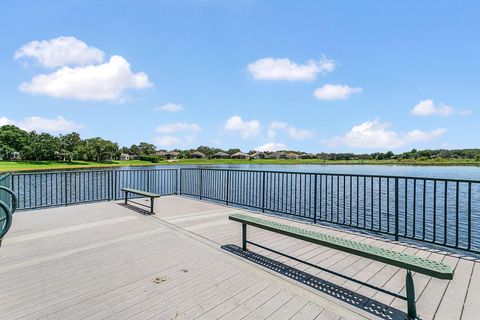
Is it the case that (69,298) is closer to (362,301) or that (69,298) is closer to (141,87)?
(362,301)

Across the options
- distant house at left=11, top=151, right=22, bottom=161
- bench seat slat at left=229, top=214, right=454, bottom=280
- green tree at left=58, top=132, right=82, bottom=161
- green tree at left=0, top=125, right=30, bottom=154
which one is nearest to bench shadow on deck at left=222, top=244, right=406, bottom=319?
bench seat slat at left=229, top=214, right=454, bottom=280

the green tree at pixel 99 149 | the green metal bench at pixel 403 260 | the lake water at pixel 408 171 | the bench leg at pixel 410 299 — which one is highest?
the green tree at pixel 99 149

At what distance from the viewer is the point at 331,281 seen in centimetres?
274

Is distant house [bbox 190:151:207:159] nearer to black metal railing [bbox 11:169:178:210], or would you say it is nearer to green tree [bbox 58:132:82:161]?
green tree [bbox 58:132:82:161]

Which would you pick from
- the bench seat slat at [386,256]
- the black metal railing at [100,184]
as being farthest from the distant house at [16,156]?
the bench seat slat at [386,256]

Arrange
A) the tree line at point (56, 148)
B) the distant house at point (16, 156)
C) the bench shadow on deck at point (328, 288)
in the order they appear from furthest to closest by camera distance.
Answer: the distant house at point (16, 156) → the tree line at point (56, 148) → the bench shadow on deck at point (328, 288)

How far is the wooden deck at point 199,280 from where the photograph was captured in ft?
7.27

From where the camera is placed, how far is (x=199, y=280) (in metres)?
2.78

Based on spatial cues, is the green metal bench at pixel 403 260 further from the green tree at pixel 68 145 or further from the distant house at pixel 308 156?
the distant house at pixel 308 156

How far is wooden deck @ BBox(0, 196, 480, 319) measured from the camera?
2.22m

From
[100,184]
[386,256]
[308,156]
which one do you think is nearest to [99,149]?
[100,184]

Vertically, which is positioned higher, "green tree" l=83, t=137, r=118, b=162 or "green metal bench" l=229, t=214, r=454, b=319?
"green tree" l=83, t=137, r=118, b=162

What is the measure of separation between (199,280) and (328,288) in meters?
1.33

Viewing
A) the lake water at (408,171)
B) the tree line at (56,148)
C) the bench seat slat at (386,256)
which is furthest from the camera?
the tree line at (56,148)
